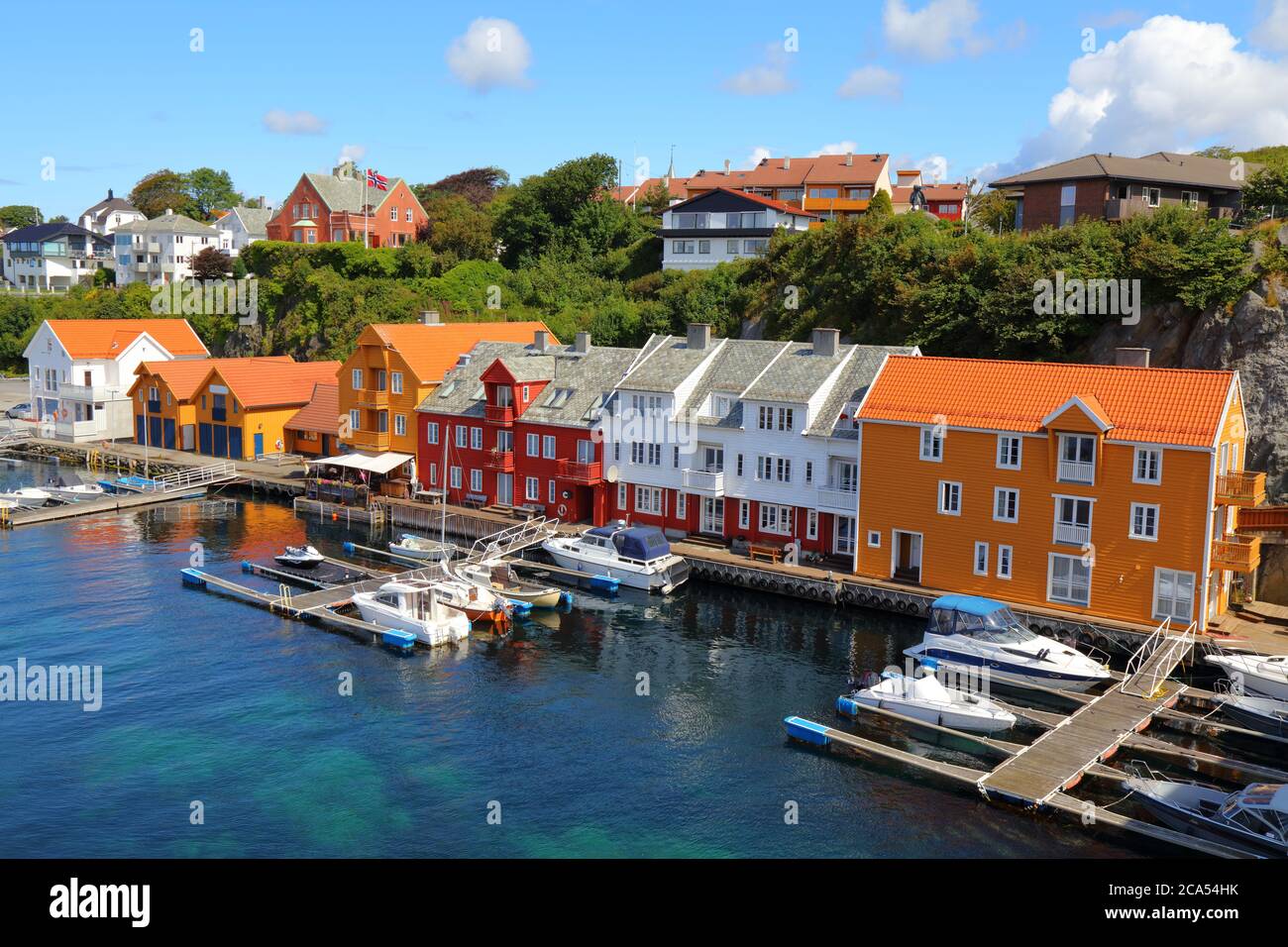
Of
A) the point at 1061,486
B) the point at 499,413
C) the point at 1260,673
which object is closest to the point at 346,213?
the point at 499,413

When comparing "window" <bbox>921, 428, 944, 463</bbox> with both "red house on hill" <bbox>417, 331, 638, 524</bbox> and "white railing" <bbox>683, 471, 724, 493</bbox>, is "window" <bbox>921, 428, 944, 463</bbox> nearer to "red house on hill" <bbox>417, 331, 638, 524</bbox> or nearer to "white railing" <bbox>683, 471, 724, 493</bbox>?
"white railing" <bbox>683, 471, 724, 493</bbox>

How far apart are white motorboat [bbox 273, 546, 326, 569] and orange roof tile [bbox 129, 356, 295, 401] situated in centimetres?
2952

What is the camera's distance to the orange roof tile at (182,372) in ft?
251

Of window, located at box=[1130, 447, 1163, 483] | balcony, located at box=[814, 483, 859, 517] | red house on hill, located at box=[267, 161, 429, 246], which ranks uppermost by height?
red house on hill, located at box=[267, 161, 429, 246]

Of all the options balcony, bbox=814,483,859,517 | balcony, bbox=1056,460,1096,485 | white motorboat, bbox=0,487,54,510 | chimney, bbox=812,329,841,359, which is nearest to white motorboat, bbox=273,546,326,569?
white motorboat, bbox=0,487,54,510

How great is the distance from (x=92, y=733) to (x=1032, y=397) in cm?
3403

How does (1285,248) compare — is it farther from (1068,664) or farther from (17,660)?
(17,660)

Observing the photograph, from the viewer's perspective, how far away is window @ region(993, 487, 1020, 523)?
136 feet

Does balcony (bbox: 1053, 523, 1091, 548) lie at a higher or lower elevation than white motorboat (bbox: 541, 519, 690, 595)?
higher

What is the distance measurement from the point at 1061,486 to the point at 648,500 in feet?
65.2

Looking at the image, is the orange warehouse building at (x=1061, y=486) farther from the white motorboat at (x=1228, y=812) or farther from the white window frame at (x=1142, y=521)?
the white motorboat at (x=1228, y=812)

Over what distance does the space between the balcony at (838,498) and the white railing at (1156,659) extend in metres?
12.8

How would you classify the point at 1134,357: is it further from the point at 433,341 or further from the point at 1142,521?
the point at 433,341
